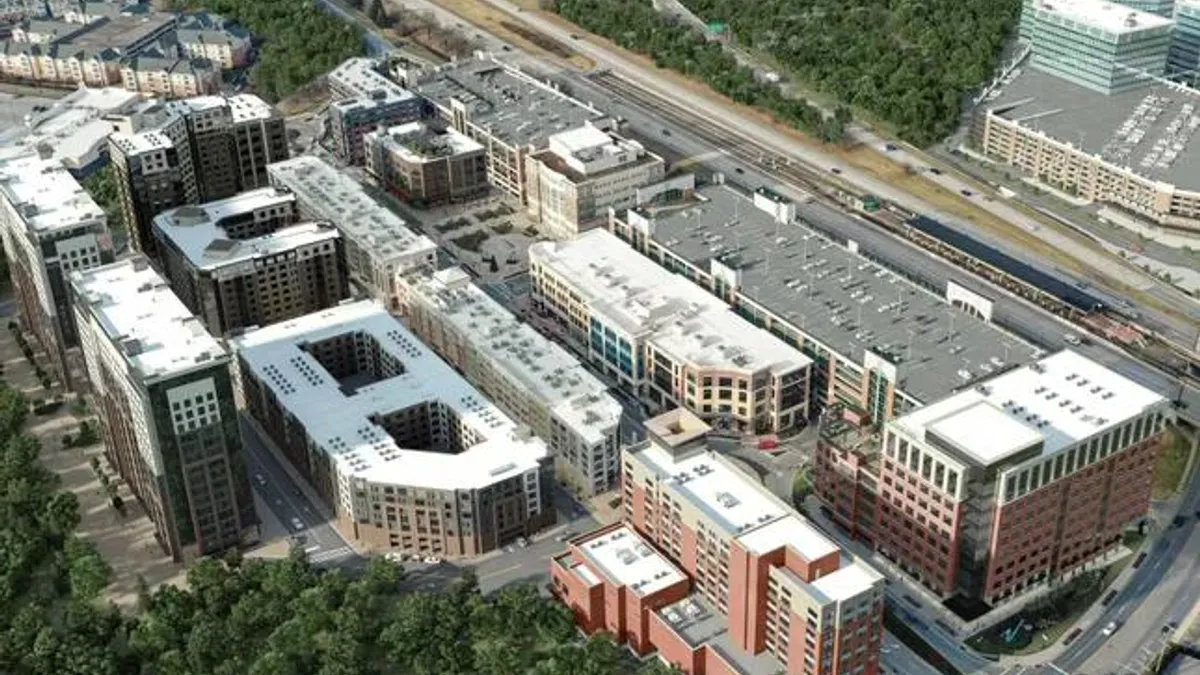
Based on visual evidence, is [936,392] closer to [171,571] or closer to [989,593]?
[989,593]

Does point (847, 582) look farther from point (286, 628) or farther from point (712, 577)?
point (286, 628)

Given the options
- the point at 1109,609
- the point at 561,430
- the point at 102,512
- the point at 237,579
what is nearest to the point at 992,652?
the point at 1109,609

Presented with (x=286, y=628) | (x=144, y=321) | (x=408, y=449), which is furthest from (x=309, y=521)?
(x=144, y=321)

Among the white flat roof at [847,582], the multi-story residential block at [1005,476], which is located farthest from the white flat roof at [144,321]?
the multi-story residential block at [1005,476]

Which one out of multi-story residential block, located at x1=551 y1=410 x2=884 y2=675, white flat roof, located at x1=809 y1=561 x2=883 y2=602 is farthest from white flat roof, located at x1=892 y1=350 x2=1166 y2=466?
multi-story residential block, located at x1=551 y1=410 x2=884 y2=675

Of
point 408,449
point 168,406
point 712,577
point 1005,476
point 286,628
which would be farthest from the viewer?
point 408,449

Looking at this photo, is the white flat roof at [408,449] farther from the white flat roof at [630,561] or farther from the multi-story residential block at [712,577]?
the multi-story residential block at [712,577]
